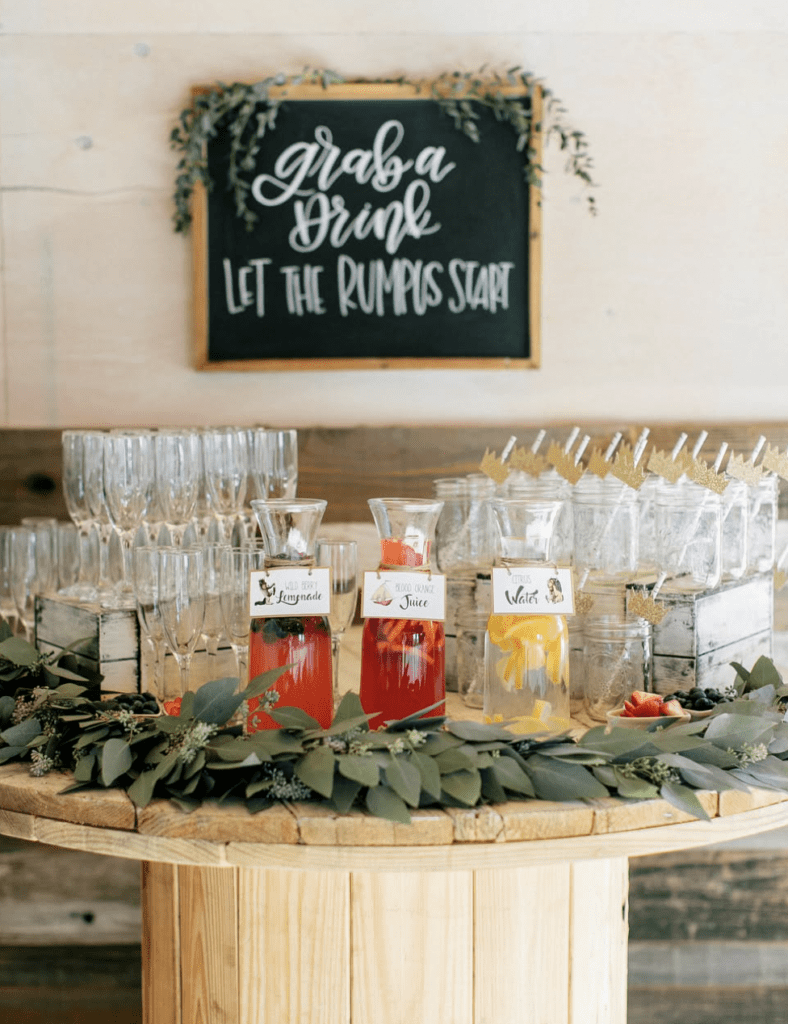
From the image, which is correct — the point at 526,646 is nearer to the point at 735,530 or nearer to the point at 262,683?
the point at 262,683

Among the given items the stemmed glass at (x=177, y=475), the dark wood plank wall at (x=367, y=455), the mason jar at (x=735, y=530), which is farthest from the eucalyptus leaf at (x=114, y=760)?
the dark wood plank wall at (x=367, y=455)

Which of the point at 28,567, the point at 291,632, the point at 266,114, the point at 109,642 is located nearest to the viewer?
the point at 291,632

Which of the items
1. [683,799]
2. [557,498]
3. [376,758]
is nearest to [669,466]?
[557,498]

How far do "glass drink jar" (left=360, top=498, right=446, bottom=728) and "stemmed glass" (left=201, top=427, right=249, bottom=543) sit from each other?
48cm

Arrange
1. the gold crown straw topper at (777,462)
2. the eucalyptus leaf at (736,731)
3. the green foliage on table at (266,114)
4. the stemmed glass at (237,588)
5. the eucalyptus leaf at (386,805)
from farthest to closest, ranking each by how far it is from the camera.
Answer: the green foliage on table at (266,114)
the gold crown straw topper at (777,462)
the stemmed glass at (237,588)
the eucalyptus leaf at (736,731)
the eucalyptus leaf at (386,805)

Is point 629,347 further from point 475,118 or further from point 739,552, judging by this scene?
point 739,552

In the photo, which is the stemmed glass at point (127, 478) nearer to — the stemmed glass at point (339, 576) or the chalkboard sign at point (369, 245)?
the stemmed glass at point (339, 576)

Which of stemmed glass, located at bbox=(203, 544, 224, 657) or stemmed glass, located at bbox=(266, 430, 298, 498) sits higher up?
stemmed glass, located at bbox=(266, 430, 298, 498)

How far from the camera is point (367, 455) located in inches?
95.8

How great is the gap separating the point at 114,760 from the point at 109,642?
407 millimetres

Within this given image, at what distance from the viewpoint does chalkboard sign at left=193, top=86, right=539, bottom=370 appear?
237cm

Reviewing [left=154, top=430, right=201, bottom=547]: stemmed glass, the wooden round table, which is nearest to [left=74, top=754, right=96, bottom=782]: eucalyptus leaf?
the wooden round table

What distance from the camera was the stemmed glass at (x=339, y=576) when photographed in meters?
1.31

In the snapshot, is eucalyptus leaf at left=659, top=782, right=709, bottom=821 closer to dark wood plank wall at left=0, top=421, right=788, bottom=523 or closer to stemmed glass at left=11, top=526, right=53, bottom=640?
stemmed glass at left=11, top=526, right=53, bottom=640
